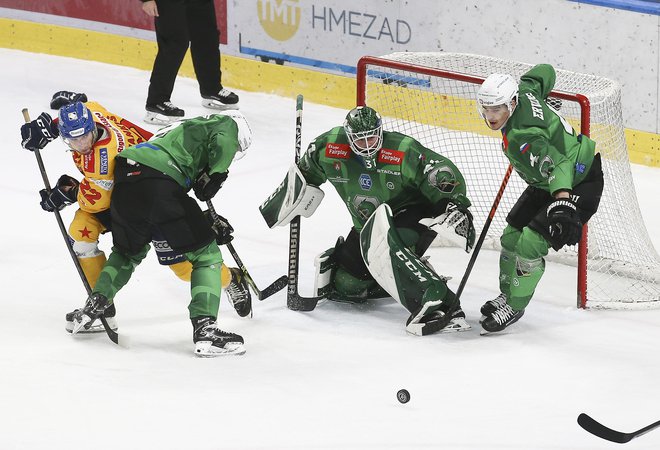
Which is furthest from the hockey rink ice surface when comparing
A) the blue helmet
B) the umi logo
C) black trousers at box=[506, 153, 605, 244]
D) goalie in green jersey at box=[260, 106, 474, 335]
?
the umi logo

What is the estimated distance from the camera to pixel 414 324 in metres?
5.06

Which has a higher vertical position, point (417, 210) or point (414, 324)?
point (417, 210)

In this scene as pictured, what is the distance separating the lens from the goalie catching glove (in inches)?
195

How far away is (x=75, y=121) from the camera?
184 inches

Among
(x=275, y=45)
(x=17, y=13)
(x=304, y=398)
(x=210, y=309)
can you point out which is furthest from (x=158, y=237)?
(x=17, y=13)

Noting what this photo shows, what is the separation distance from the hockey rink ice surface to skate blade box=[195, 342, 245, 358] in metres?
0.03

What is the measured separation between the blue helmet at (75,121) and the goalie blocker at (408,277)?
1113 millimetres

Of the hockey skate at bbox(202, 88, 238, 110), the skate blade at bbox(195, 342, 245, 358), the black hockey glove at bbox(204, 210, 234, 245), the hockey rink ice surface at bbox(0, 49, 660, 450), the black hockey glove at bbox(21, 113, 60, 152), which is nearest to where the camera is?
the hockey rink ice surface at bbox(0, 49, 660, 450)

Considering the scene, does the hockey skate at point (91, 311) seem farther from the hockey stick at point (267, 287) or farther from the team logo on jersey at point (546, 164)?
the team logo on jersey at point (546, 164)

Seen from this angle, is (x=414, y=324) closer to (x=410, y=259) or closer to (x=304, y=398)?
(x=410, y=259)

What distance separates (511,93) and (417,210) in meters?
0.61

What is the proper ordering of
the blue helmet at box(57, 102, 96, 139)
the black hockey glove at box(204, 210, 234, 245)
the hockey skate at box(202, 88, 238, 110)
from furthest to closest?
the hockey skate at box(202, 88, 238, 110)
the black hockey glove at box(204, 210, 234, 245)
the blue helmet at box(57, 102, 96, 139)

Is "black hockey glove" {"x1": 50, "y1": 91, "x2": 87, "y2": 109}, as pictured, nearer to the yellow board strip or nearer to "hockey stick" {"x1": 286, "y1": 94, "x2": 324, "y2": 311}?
"hockey stick" {"x1": 286, "y1": 94, "x2": 324, "y2": 311}

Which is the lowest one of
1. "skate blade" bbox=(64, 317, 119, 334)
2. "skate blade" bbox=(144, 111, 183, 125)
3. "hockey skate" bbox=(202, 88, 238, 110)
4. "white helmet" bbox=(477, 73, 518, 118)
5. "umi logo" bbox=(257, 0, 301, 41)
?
"skate blade" bbox=(144, 111, 183, 125)
